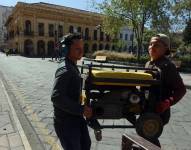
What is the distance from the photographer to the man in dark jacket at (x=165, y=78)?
13.4 ft

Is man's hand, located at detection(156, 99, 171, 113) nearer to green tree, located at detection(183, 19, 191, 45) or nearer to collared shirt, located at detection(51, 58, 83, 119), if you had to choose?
collared shirt, located at detection(51, 58, 83, 119)

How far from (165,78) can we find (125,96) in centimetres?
53

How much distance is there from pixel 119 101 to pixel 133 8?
2992 cm

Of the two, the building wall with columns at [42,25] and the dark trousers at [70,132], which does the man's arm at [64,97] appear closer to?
the dark trousers at [70,132]

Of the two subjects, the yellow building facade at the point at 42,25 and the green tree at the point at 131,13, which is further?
the yellow building facade at the point at 42,25

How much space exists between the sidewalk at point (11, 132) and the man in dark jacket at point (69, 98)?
7.43 feet

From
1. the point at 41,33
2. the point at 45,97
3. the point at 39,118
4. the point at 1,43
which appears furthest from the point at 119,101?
the point at 1,43

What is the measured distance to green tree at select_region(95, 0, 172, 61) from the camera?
32812mm

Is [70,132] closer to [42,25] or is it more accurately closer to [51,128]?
[51,128]

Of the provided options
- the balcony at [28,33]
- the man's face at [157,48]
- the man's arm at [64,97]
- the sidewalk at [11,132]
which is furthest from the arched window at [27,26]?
the man's arm at [64,97]

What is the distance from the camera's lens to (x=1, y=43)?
4707 inches

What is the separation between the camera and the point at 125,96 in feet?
12.7

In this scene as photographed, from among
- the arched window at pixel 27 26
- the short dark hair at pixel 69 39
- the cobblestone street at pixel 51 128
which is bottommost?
the cobblestone street at pixel 51 128

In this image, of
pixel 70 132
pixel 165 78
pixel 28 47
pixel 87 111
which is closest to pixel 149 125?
pixel 165 78
